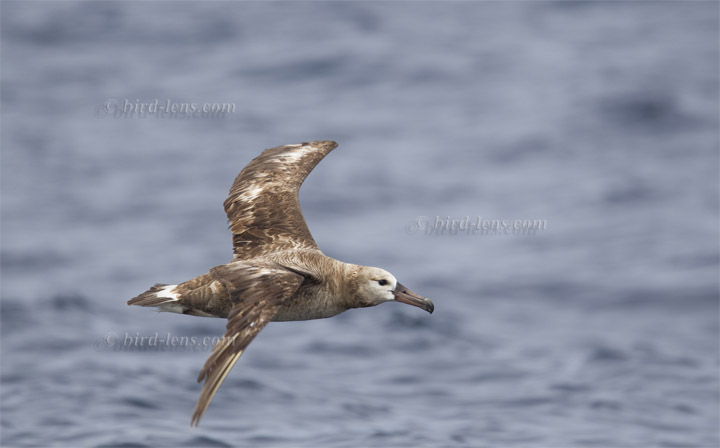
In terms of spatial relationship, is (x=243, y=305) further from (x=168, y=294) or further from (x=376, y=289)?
(x=376, y=289)

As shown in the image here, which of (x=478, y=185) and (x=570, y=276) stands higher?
(x=478, y=185)

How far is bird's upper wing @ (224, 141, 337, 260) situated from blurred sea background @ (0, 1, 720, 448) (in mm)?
24133

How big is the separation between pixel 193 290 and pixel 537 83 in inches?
2561

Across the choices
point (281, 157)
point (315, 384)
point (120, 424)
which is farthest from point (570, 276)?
point (281, 157)

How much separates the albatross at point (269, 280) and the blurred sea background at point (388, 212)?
24593mm

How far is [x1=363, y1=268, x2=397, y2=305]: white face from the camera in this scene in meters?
15.2

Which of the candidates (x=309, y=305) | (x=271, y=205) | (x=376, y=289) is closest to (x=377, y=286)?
(x=376, y=289)

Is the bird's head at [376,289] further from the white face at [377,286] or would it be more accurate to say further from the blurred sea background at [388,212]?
the blurred sea background at [388,212]

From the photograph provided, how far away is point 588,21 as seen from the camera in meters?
81.9

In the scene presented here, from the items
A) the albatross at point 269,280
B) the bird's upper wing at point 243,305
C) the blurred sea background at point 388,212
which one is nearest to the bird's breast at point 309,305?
the albatross at point 269,280

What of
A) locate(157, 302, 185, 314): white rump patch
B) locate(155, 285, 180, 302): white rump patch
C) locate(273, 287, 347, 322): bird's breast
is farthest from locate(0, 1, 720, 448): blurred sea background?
locate(273, 287, 347, 322): bird's breast

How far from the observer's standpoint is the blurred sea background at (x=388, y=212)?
48.9 meters

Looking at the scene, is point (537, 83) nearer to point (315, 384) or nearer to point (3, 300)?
point (315, 384)

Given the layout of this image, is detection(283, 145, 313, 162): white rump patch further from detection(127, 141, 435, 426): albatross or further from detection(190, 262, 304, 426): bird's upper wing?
detection(190, 262, 304, 426): bird's upper wing
